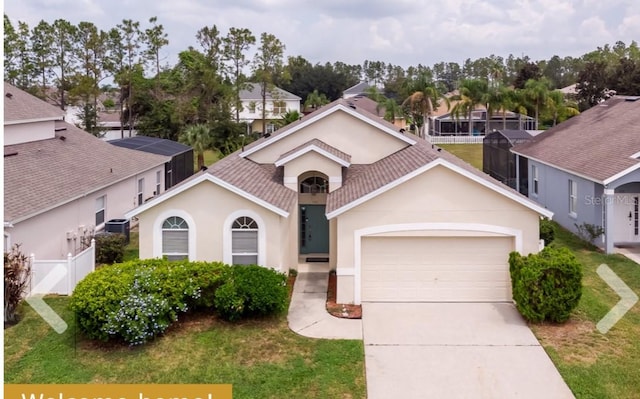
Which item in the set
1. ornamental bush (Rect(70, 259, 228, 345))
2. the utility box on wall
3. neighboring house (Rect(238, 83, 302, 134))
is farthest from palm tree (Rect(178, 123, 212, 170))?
ornamental bush (Rect(70, 259, 228, 345))

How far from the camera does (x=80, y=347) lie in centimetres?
1210

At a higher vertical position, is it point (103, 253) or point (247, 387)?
point (103, 253)

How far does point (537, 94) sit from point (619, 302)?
47.3 meters

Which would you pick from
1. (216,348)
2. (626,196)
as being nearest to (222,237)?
(216,348)

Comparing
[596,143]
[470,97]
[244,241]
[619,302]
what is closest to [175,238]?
[244,241]

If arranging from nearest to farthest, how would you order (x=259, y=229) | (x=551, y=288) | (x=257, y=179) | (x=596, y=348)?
1. (x=596, y=348)
2. (x=551, y=288)
3. (x=259, y=229)
4. (x=257, y=179)

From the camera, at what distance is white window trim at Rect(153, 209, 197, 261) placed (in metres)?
15.7

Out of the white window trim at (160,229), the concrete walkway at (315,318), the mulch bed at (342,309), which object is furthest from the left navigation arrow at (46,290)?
the mulch bed at (342,309)

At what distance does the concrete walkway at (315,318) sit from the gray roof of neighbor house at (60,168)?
814 cm

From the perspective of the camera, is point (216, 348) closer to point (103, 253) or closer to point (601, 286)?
point (103, 253)

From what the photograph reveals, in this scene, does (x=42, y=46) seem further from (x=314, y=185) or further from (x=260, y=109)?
(x=314, y=185)

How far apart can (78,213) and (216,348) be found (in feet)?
35.6

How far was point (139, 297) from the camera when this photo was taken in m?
12.2

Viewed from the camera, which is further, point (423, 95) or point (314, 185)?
point (423, 95)
